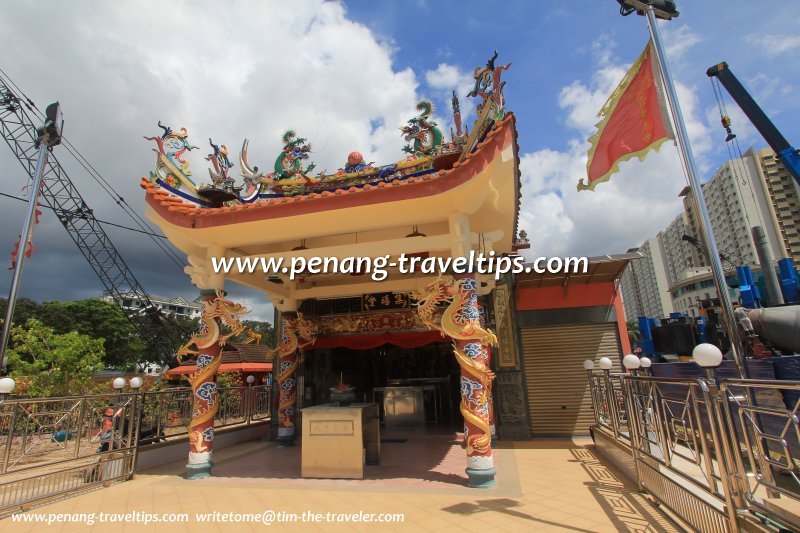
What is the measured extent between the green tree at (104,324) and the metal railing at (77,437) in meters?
37.1

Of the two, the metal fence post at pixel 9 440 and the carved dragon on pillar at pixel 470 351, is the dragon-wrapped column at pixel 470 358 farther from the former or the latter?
the metal fence post at pixel 9 440

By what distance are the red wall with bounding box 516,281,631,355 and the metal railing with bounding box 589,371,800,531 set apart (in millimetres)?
3970

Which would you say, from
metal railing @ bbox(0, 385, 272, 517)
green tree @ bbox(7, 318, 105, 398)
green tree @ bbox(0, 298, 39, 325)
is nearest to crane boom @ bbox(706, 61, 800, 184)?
metal railing @ bbox(0, 385, 272, 517)

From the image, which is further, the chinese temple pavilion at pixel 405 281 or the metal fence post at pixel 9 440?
the chinese temple pavilion at pixel 405 281

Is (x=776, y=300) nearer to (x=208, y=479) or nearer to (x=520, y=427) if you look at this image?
(x=520, y=427)

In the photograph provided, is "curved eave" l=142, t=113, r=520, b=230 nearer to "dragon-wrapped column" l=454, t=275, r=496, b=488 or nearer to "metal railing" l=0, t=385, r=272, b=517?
"dragon-wrapped column" l=454, t=275, r=496, b=488

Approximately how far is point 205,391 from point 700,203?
7073 millimetres

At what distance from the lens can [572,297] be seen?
8.91 m

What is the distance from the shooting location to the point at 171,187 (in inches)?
251

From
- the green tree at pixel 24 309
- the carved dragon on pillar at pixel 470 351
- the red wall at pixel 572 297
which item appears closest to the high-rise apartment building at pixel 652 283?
the red wall at pixel 572 297

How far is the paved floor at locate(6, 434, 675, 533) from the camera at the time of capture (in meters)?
3.84

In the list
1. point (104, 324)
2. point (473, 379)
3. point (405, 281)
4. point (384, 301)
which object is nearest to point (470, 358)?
point (473, 379)

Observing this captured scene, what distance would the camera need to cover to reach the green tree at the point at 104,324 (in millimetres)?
36781

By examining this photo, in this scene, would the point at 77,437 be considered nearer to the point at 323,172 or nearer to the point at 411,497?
the point at 411,497
